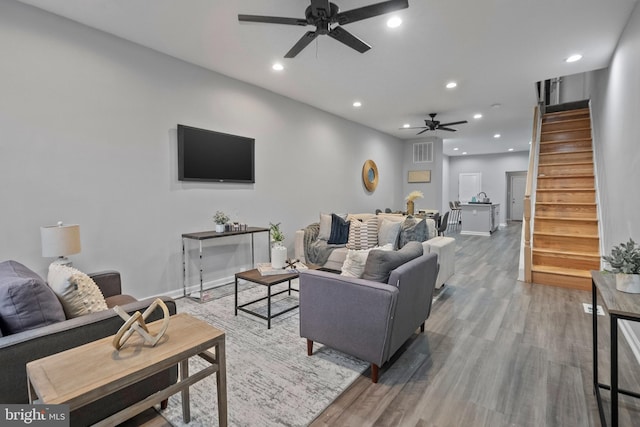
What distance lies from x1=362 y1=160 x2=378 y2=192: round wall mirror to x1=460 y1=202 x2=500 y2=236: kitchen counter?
3.38 meters

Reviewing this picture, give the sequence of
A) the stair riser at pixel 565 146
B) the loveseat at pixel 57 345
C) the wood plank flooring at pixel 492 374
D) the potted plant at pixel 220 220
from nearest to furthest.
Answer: the loveseat at pixel 57 345
the wood plank flooring at pixel 492 374
the potted plant at pixel 220 220
the stair riser at pixel 565 146

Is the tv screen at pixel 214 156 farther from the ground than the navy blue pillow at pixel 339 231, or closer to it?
farther from the ground

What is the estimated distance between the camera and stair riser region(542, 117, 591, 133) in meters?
6.04

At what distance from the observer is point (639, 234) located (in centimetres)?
261

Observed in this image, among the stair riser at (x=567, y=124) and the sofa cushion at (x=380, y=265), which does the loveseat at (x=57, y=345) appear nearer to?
the sofa cushion at (x=380, y=265)

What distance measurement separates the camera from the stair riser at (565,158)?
5.54 metres

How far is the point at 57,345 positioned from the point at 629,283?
2.90 metres

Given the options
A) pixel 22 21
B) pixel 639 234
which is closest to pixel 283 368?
pixel 639 234

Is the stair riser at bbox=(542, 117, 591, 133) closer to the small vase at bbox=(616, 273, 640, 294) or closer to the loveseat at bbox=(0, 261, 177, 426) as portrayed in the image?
the small vase at bbox=(616, 273, 640, 294)

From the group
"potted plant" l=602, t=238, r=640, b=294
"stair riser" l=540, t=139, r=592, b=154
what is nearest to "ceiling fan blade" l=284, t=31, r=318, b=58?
"potted plant" l=602, t=238, r=640, b=294

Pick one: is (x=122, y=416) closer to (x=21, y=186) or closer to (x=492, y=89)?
(x=21, y=186)

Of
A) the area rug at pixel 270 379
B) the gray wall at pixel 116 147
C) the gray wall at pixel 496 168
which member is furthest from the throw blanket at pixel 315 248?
the gray wall at pixel 496 168

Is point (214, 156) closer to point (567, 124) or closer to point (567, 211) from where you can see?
point (567, 211)

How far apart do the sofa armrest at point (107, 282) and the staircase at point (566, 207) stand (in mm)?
5213
